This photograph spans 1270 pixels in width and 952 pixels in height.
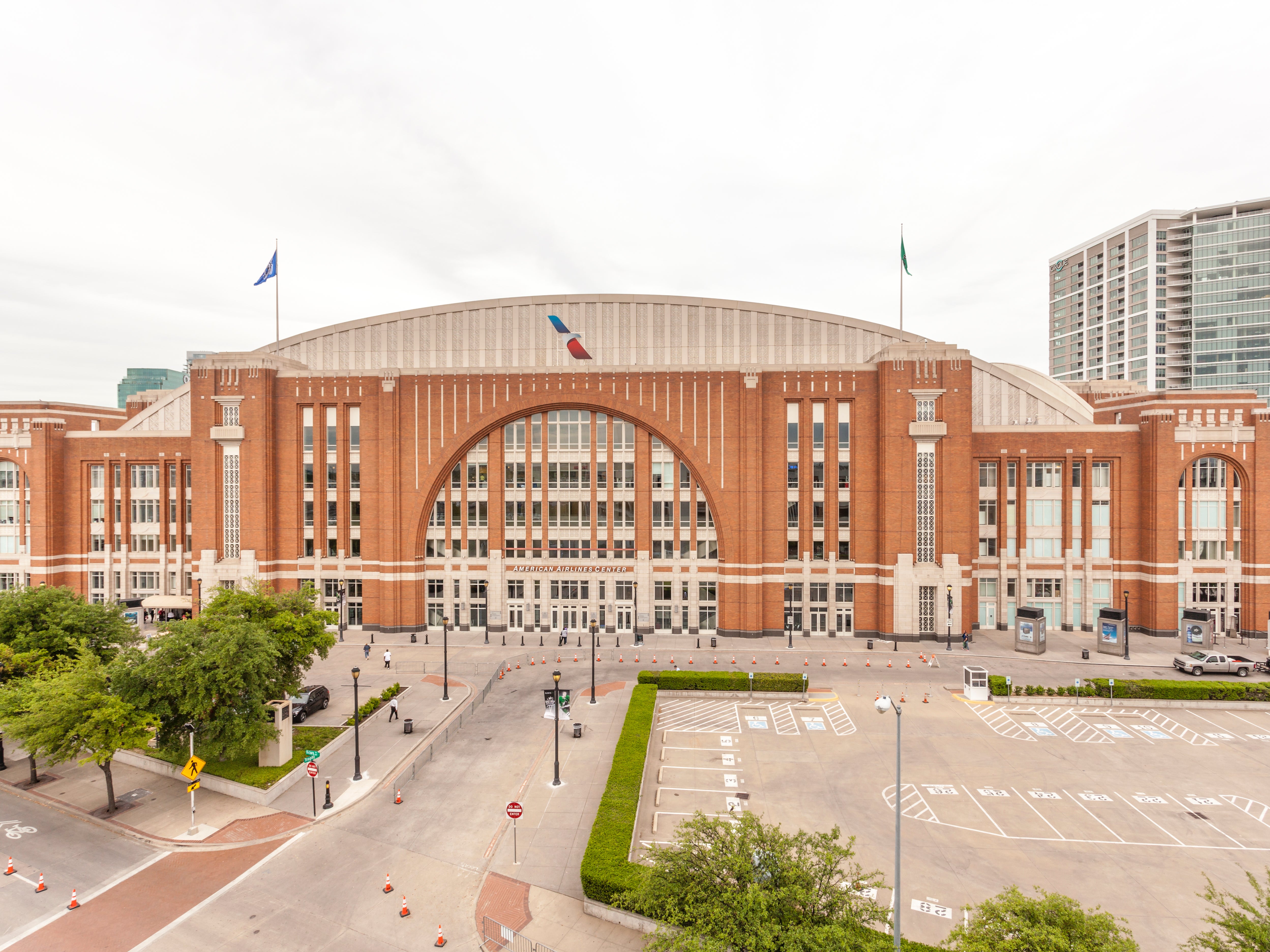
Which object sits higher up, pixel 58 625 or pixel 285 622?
pixel 285 622

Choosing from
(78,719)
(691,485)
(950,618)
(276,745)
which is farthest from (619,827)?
(950,618)

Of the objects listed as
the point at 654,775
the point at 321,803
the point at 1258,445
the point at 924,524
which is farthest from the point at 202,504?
the point at 1258,445

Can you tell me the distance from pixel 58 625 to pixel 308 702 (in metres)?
13.2

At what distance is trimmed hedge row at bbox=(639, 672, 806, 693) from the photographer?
35688 millimetres

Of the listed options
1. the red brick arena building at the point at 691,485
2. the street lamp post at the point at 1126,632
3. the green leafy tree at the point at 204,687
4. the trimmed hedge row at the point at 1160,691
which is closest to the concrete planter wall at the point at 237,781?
the green leafy tree at the point at 204,687

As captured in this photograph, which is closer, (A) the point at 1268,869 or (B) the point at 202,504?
(A) the point at 1268,869

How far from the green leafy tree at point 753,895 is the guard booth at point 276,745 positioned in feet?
62.7

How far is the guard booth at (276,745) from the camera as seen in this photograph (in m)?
25.4

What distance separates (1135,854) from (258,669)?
34100 millimetres

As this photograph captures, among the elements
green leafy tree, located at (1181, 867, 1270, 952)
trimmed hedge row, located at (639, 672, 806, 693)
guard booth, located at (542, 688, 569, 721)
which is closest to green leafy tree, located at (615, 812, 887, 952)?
green leafy tree, located at (1181, 867, 1270, 952)

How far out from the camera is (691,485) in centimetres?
4941

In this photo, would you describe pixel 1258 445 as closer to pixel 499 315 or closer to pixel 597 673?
pixel 597 673

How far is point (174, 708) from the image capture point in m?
23.7

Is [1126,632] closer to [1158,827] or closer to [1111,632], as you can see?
[1111,632]
